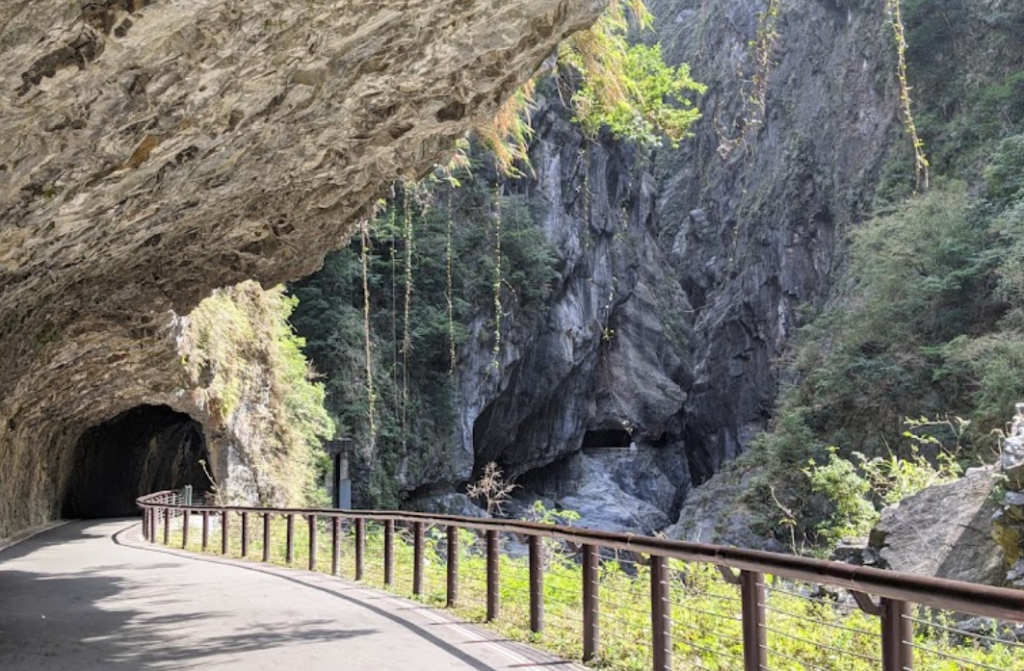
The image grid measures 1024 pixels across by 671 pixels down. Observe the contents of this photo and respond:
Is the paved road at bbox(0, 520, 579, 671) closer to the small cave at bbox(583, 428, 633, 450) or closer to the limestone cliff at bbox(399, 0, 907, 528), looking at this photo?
the limestone cliff at bbox(399, 0, 907, 528)

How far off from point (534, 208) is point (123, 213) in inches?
1459

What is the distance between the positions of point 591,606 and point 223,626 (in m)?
3.40

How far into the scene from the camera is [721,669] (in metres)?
6.20

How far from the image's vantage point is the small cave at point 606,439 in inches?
2159

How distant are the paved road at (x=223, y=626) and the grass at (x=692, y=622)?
18.2 inches

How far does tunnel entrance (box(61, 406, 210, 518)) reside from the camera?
31953 mm

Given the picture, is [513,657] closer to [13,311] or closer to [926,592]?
[926,592]

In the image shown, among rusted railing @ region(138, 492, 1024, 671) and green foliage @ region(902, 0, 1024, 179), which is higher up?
green foliage @ region(902, 0, 1024, 179)

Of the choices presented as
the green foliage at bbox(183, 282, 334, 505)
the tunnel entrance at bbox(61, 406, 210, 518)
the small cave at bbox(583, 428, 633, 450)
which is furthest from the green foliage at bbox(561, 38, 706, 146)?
the small cave at bbox(583, 428, 633, 450)

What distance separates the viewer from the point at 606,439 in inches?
2188

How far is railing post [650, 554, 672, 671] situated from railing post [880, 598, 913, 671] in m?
1.84

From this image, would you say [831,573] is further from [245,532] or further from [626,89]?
[245,532]

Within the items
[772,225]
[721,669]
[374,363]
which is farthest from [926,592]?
[772,225]

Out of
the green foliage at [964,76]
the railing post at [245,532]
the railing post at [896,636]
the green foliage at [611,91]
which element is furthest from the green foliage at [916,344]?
the railing post at [896,636]
